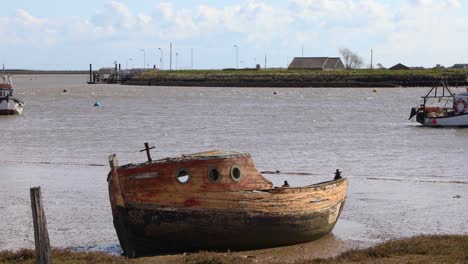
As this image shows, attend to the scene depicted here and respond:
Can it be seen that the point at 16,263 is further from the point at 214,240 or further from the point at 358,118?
the point at 358,118

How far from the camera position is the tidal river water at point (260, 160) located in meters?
16.9

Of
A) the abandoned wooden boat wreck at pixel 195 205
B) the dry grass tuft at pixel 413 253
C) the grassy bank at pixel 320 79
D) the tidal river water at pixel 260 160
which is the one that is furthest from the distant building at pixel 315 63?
the dry grass tuft at pixel 413 253

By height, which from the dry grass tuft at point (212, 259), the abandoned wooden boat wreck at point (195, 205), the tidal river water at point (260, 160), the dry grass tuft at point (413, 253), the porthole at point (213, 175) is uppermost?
the porthole at point (213, 175)

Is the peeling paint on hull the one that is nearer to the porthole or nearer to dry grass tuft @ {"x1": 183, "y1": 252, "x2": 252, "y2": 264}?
the porthole

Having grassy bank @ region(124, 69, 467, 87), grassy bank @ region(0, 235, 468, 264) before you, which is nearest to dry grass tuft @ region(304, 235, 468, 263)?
grassy bank @ region(0, 235, 468, 264)

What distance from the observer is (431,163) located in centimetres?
2872

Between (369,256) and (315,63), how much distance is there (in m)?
150

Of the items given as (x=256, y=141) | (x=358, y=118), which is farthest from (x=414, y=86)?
(x=256, y=141)

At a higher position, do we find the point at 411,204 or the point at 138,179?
the point at 138,179

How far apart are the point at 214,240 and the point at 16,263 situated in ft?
10.6

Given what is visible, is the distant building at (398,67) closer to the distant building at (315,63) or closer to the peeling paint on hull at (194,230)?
the distant building at (315,63)

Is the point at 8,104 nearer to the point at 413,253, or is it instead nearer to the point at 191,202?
the point at 191,202

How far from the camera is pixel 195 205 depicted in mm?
14023

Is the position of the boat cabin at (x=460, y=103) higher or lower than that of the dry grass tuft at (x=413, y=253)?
higher
